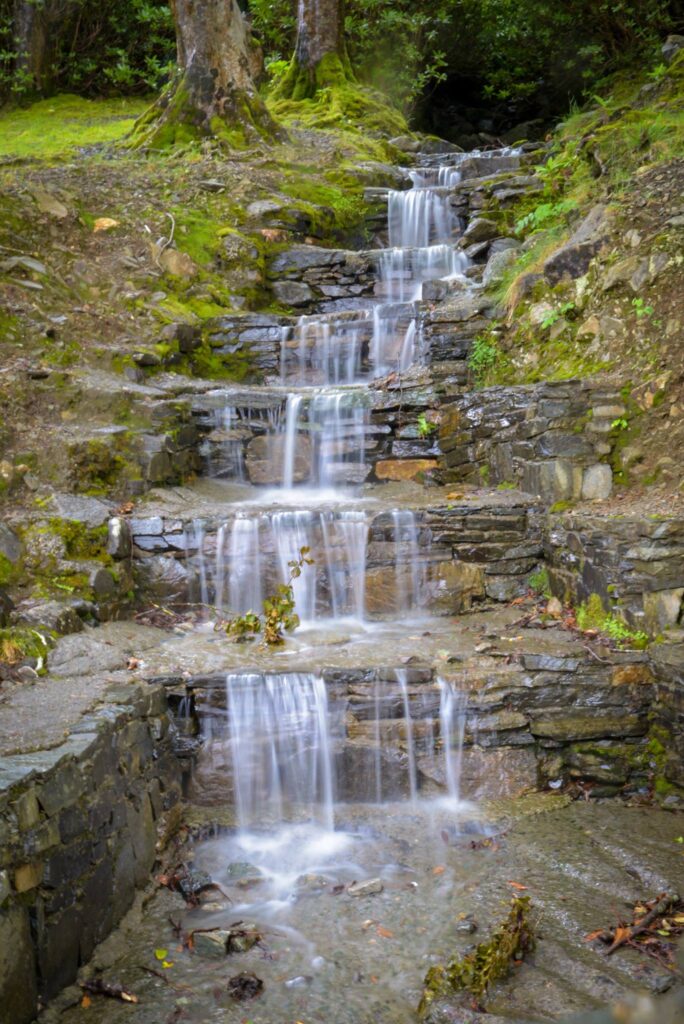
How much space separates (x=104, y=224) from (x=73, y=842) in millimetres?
8901

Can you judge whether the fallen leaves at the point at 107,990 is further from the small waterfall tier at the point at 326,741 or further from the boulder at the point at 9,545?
the boulder at the point at 9,545

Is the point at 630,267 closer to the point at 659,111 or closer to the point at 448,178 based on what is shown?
the point at 659,111

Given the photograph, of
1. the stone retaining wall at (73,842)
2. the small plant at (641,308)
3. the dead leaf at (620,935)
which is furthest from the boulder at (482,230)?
the dead leaf at (620,935)

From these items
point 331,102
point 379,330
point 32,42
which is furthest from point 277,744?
point 32,42

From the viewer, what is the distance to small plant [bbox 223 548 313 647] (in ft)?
20.3

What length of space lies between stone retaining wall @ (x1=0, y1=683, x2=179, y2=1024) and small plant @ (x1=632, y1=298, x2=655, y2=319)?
511 cm

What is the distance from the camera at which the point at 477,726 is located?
5379 millimetres

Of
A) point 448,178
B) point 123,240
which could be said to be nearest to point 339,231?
point 448,178

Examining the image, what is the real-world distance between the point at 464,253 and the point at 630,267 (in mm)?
3873

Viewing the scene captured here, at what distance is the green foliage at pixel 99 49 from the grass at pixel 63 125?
0.55 m

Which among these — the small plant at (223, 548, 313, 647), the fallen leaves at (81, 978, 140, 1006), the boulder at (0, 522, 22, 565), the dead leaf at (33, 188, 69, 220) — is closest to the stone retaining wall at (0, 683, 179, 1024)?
the fallen leaves at (81, 978, 140, 1006)

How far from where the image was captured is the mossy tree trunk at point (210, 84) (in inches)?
512

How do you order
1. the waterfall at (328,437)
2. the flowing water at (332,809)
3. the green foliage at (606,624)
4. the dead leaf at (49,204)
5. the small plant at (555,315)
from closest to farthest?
the flowing water at (332,809) < the green foliage at (606,624) < the small plant at (555,315) < the waterfall at (328,437) < the dead leaf at (49,204)

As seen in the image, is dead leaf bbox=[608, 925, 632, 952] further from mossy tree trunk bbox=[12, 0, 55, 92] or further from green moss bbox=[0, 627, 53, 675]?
mossy tree trunk bbox=[12, 0, 55, 92]
